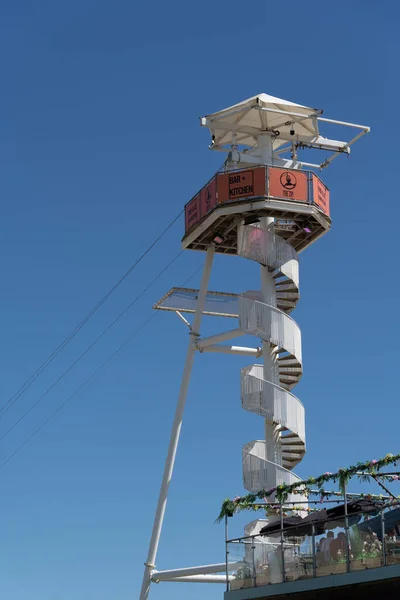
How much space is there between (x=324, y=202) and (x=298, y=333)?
4888 millimetres

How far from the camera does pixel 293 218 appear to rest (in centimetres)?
4375

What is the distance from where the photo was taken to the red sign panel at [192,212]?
147ft

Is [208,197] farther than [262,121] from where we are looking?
No

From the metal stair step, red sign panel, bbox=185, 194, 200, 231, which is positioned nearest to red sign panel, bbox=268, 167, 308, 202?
red sign panel, bbox=185, 194, 200, 231

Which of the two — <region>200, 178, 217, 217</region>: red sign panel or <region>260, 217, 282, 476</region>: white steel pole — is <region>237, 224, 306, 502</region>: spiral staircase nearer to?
<region>260, 217, 282, 476</region>: white steel pole

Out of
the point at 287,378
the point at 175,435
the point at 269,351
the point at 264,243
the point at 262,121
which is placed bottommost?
the point at 175,435

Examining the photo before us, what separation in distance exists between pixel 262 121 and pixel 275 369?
31.3 feet

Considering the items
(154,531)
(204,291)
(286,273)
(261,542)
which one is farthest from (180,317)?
(261,542)

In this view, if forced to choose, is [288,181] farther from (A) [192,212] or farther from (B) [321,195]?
(A) [192,212]

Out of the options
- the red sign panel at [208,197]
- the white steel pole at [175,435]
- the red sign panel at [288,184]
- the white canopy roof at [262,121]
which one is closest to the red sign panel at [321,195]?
the red sign panel at [288,184]

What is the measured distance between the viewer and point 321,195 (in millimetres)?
44219

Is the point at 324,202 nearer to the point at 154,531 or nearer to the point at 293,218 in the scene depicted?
the point at 293,218

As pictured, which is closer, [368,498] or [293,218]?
[368,498]

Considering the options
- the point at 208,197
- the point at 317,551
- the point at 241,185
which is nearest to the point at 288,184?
the point at 241,185
